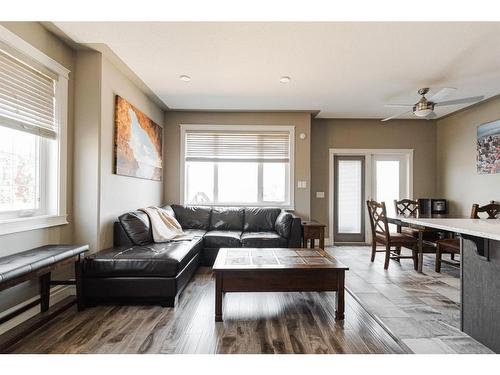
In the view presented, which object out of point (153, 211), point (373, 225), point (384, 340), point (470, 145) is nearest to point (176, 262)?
point (153, 211)

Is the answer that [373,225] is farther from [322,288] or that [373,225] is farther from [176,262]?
[176,262]

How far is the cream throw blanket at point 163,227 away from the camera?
3344 mm

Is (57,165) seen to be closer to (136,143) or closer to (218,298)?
(136,143)

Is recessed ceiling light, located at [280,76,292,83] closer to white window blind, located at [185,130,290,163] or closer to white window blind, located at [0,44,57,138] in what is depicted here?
white window blind, located at [185,130,290,163]

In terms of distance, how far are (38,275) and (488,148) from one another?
231 inches

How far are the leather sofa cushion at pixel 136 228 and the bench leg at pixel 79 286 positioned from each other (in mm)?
666

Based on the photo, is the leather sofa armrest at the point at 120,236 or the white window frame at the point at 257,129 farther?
the white window frame at the point at 257,129

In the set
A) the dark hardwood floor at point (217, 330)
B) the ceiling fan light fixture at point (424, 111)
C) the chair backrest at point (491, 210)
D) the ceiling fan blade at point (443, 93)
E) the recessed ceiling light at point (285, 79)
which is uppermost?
the recessed ceiling light at point (285, 79)

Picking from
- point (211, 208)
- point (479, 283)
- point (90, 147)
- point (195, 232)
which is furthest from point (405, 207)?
point (90, 147)

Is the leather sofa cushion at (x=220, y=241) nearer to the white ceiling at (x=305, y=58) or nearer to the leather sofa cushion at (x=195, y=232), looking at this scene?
the leather sofa cushion at (x=195, y=232)

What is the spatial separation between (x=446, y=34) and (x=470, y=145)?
10.3 ft

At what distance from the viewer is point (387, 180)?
5.55 m

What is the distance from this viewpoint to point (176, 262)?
258cm

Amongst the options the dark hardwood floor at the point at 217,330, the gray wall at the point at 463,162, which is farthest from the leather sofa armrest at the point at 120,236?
the gray wall at the point at 463,162
